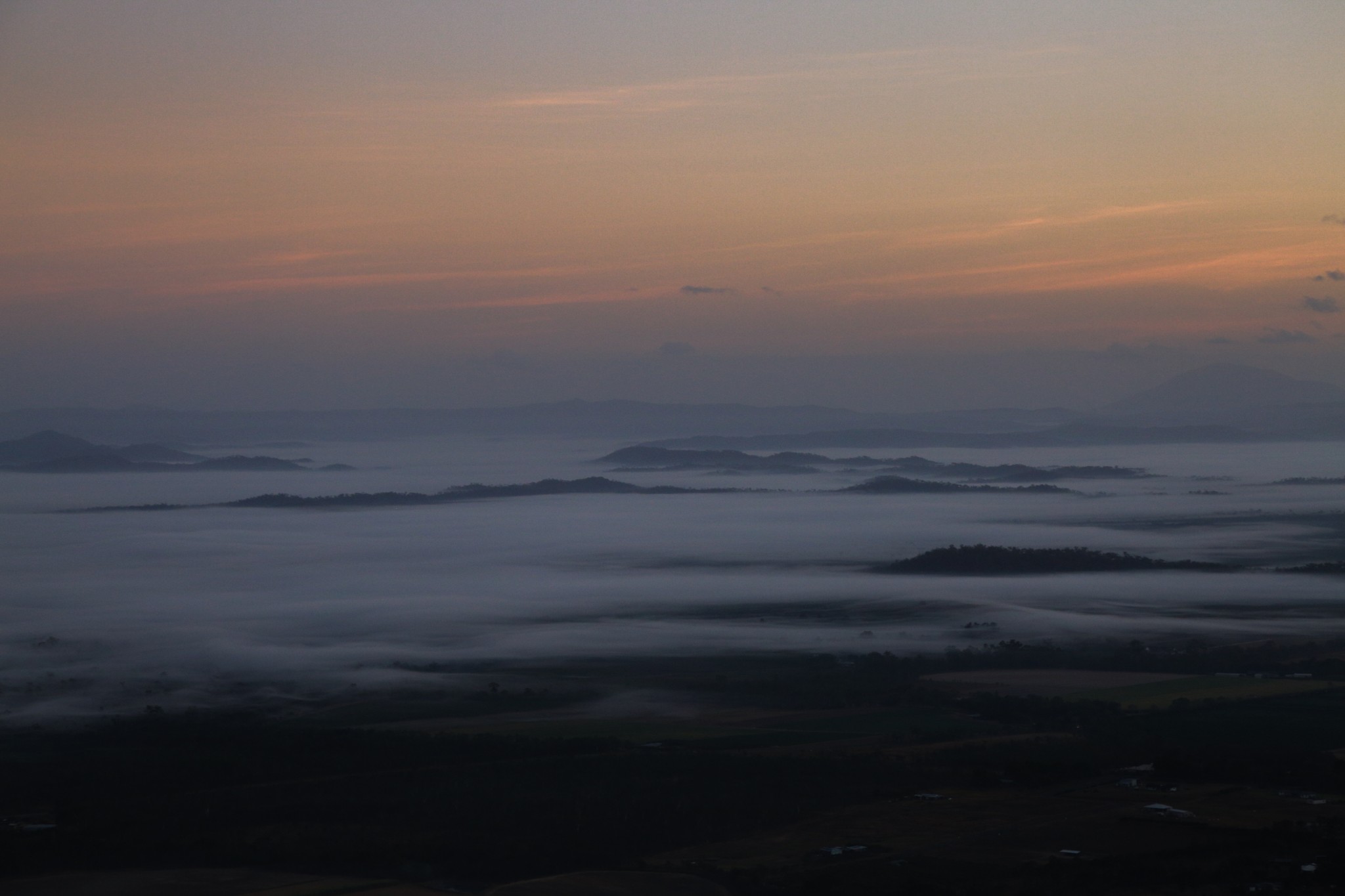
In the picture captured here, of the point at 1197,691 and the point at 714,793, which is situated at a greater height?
the point at 714,793

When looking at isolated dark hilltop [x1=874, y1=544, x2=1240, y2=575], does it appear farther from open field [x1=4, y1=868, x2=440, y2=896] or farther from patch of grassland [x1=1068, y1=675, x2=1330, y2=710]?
open field [x1=4, y1=868, x2=440, y2=896]

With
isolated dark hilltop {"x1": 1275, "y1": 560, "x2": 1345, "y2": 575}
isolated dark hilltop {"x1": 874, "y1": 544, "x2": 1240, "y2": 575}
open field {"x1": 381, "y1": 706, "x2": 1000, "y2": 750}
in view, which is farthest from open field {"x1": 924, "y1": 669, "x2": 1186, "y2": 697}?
isolated dark hilltop {"x1": 1275, "y1": 560, "x2": 1345, "y2": 575}

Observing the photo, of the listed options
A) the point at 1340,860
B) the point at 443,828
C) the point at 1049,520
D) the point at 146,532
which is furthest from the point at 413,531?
the point at 1340,860

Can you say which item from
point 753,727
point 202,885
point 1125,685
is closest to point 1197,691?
point 1125,685

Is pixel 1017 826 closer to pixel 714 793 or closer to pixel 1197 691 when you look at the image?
pixel 714 793

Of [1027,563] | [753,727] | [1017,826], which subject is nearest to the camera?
[1017,826]

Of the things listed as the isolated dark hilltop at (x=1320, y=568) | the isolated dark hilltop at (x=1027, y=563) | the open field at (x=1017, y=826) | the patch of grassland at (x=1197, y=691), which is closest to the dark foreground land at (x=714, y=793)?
the open field at (x=1017, y=826)

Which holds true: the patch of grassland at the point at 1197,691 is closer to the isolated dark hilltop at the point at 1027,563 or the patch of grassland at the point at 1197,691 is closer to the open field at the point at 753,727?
the open field at the point at 753,727
